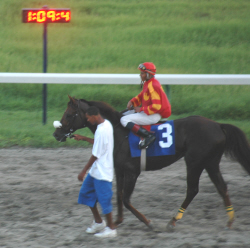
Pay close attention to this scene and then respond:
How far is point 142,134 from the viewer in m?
4.95

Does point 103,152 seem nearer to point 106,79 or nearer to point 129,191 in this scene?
point 129,191

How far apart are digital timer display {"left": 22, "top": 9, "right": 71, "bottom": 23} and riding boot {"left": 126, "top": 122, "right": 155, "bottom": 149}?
532cm

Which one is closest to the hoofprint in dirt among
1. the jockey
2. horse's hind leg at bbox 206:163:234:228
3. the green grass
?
horse's hind leg at bbox 206:163:234:228

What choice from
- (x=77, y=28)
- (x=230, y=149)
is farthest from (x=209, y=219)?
(x=77, y=28)

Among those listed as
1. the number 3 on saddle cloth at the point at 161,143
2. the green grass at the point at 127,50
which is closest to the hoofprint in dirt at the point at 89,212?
the number 3 on saddle cloth at the point at 161,143

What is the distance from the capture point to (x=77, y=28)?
1702 cm

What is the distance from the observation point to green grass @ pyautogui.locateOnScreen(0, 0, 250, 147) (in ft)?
37.9

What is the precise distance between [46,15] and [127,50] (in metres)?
5.97

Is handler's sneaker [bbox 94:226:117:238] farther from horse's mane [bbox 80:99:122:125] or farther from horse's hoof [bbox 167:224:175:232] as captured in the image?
horse's mane [bbox 80:99:122:125]

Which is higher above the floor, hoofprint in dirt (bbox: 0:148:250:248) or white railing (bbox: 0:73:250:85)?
white railing (bbox: 0:73:250:85)

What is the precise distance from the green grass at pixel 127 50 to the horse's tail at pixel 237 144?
4.62m

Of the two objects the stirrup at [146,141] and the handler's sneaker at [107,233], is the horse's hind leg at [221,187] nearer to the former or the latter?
the stirrup at [146,141]

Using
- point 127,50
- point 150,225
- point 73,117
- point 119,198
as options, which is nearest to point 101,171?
point 119,198

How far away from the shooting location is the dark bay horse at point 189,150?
495cm
